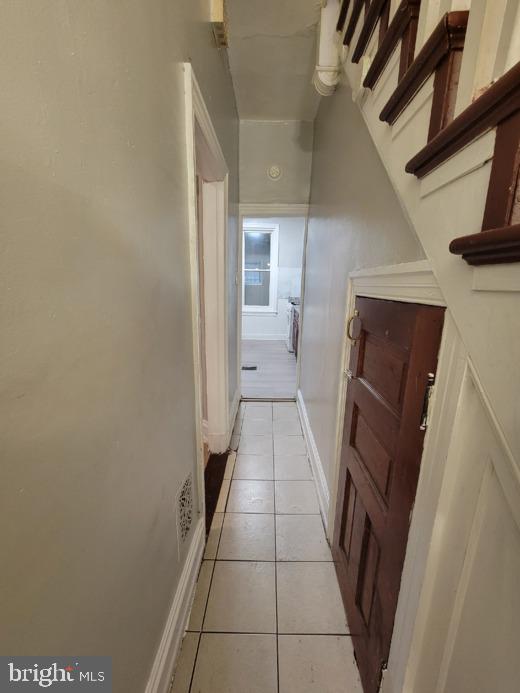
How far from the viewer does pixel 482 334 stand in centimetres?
45

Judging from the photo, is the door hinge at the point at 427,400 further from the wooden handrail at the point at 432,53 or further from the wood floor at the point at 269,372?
the wood floor at the point at 269,372

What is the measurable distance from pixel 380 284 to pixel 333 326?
74 centimetres

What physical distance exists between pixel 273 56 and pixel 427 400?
2378mm

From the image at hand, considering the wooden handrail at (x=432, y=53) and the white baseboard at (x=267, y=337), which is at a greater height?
the wooden handrail at (x=432, y=53)

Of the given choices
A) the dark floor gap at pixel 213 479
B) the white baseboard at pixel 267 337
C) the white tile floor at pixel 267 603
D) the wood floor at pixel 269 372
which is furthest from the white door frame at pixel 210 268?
the white baseboard at pixel 267 337

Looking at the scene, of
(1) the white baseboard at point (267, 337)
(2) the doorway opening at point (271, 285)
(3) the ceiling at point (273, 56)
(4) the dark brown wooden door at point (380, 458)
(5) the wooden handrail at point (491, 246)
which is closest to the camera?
(5) the wooden handrail at point (491, 246)

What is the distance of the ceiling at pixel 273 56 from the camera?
155 cm

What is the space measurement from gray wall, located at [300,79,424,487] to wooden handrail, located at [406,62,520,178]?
23 cm

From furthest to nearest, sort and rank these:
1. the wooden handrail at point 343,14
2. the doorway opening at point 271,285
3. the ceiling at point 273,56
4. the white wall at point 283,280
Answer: the white wall at point 283,280 → the doorway opening at point 271,285 → the ceiling at point 273,56 → the wooden handrail at point 343,14

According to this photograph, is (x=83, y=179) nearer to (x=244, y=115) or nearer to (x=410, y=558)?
(x=410, y=558)

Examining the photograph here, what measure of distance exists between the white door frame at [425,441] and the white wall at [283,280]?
5293mm

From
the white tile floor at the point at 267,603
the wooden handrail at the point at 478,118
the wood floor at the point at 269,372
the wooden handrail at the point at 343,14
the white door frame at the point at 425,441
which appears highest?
the wooden handrail at the point at 343,14

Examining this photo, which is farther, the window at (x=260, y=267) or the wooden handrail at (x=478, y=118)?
the window at (x=260, y=267)

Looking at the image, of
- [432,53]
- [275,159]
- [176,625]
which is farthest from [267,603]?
[275,159]
